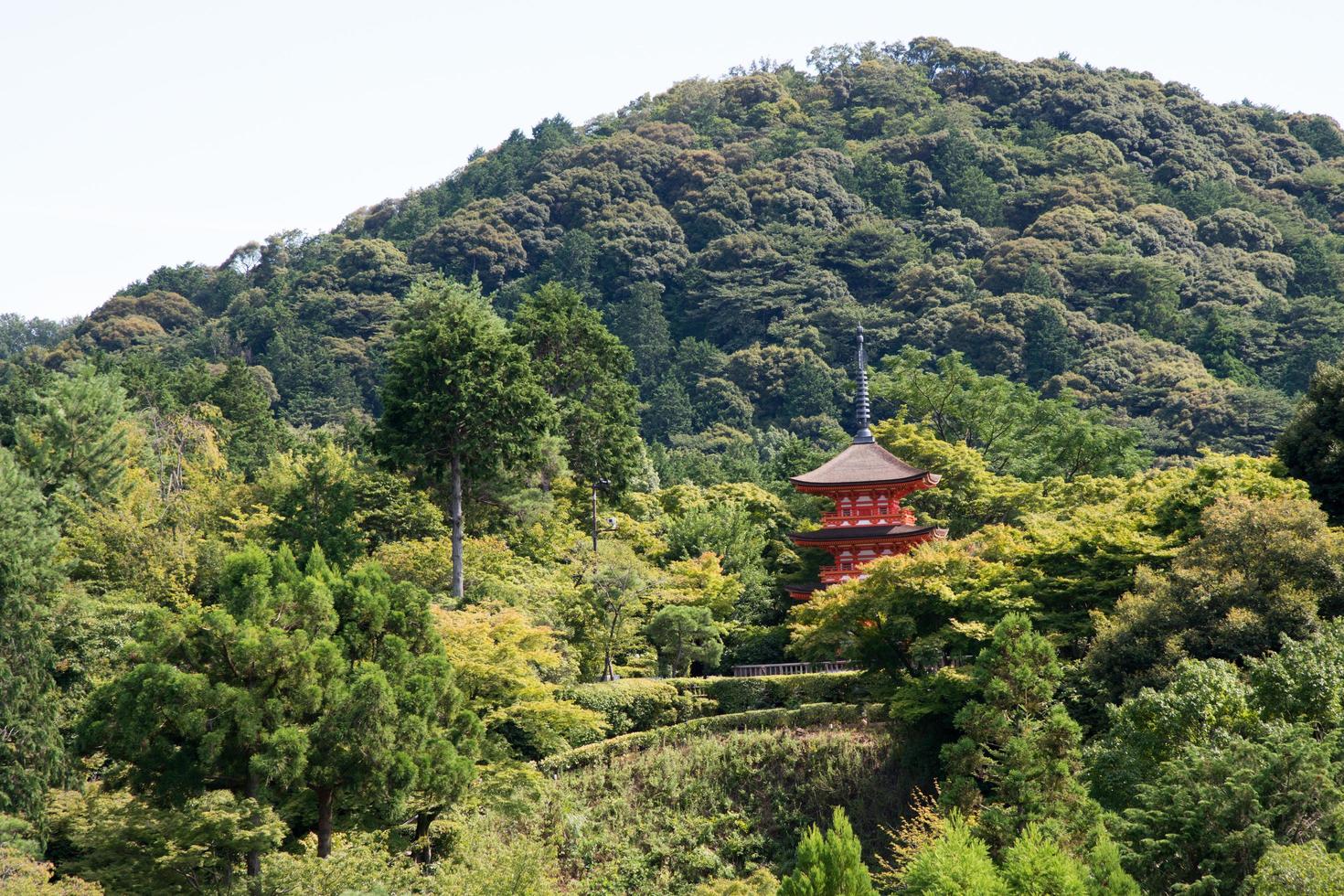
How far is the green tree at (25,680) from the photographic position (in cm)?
2433

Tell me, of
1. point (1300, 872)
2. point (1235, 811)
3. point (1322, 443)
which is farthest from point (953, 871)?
point (1322, 443)

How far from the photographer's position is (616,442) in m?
39.8

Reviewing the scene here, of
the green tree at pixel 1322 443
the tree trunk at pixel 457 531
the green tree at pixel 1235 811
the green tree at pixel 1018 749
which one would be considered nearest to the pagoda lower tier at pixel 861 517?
the tree trunk at pixel 457 531

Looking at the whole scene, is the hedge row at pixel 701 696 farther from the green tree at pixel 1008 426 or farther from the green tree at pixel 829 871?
the green tree at pixel 1008 426

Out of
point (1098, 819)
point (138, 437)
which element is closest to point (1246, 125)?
point (138, 437)

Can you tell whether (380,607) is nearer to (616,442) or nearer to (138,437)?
(616,442)

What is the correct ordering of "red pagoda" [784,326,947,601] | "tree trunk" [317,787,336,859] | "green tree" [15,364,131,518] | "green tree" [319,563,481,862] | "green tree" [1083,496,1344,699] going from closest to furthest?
"green tree" [319,563,481,862], "tree trunk" [317,787,336,859], "green tree" [1083,496,1344,699], "green tree" [15,364,131,518], "red pagoda" [784,326,947,601]

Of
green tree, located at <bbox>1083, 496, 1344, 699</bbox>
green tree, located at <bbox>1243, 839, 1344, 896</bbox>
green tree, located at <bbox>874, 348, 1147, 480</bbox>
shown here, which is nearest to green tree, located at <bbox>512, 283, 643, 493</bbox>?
green tree, located at <bbox>874, 348, 1147, 480</bbox>

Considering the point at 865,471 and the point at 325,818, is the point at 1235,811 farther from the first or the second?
the point at 865,471

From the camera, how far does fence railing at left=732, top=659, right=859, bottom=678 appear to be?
3334cm

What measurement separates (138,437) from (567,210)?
6313 centimetres

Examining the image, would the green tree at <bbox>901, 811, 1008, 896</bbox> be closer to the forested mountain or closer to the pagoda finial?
the pagoda finial

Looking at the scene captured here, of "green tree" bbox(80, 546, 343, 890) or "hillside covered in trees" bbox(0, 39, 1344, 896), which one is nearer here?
"hillside covered in trees" bbox(0, 39, 1344, 896)

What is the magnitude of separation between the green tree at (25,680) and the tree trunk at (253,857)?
12.7 ft
